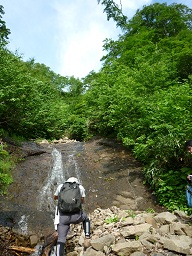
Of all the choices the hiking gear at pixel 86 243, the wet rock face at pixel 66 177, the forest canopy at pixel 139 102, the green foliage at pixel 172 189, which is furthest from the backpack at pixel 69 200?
the green foliage at pixel 172 189

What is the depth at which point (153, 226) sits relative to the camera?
6.52m

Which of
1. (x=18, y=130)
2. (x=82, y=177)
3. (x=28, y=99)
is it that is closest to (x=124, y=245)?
(x=82, y=177)

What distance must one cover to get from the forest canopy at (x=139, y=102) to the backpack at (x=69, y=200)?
3.74 metres

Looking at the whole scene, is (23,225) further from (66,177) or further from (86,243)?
(66,177)

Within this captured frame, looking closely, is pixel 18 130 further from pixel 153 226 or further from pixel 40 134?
pixel 153 226

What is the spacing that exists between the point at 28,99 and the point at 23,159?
3663 millimetres

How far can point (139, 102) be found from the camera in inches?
417

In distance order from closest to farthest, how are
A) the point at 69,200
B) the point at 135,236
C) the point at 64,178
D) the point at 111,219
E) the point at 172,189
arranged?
the point at 69,200 → the point at 135,236 → the point at 111,219 → the point at 172,189 → the point at 64,178

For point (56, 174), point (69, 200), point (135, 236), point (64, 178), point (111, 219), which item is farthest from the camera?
point (56, 174)

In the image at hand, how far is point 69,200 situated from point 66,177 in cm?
651

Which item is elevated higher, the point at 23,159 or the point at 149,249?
the point at 23,159

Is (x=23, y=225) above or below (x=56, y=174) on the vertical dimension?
below

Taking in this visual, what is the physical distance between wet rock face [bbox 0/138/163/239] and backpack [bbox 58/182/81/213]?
3.16 m

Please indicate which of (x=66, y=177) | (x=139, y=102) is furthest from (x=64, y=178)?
(x=139, y=102)
